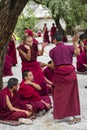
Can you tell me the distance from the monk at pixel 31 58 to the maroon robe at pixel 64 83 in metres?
0.87

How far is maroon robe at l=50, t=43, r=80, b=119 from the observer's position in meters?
6.27

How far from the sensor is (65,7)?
80.0 feet

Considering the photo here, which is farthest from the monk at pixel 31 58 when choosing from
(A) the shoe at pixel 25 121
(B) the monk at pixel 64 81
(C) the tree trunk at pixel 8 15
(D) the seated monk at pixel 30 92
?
(A) the shoe at pixel 25 121

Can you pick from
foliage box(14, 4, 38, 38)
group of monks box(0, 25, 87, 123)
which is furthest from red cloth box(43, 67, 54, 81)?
foliage box(14, 4, 38, 38)

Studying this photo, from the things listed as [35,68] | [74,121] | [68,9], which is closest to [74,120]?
[74,121]

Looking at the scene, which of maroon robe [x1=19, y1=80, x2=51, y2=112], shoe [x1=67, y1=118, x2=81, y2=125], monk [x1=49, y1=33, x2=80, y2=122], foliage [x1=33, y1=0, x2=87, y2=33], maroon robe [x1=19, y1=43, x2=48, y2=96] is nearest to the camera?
monk [x1=49, y1=33, x2=80, y2=122]

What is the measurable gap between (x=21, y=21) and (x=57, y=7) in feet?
24.9

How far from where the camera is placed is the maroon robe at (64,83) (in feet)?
20.6

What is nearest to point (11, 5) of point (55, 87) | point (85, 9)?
point (55, 87)

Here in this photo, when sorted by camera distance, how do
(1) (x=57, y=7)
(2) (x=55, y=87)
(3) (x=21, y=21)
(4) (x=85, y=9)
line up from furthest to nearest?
(3) (x=21, y=21)
(4) (x=85, y=9)
(1) (x=57, y=7)
(2) (x=55, y=87)

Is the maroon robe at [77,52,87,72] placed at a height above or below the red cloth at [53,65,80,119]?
below

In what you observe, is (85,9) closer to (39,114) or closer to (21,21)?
(21,21)

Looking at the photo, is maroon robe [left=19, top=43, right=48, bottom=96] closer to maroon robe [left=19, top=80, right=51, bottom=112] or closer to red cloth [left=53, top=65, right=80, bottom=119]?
maroon robe [left=19, top=80, right=51, bottom=112]

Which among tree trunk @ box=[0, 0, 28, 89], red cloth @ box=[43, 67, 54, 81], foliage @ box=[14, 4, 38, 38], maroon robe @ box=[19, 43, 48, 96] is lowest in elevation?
foliage @ box=[14, 4, 38, 38]
